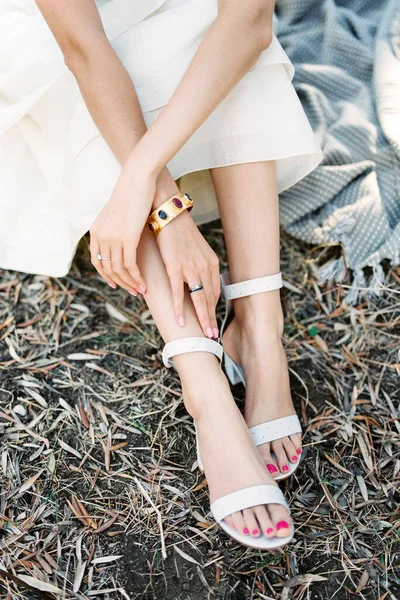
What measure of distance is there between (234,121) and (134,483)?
35.7 inches

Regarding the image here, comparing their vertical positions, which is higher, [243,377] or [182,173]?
[182,173]

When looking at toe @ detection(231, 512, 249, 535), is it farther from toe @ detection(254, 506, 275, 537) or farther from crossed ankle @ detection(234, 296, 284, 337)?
crossed ankle @ detection(234, 296, 284, 337)

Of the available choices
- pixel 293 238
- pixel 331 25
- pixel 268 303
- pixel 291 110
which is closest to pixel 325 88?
pixel 331 25

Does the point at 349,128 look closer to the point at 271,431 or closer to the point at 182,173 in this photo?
the point at 182,173

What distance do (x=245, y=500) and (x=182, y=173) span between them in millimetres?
782

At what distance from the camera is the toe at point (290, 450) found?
140cm

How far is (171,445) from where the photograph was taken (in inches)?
59.1

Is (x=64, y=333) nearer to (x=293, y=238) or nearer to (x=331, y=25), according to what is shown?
(x=293, y=238)

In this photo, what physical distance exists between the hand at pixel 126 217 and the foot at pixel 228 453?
30cm

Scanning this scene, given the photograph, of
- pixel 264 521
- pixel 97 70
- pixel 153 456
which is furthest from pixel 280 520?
Answer: pixel 97 70

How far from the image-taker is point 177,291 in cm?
130

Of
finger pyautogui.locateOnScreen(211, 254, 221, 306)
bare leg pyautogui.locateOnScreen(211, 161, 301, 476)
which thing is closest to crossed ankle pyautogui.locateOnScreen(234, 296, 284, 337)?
bare leg pyautogui.locateOnScreen(211, 161, 301, 476)

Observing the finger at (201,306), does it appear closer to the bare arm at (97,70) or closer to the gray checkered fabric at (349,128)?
the bare arm at (97,70)

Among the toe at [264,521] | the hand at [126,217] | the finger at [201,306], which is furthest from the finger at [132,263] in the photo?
the toe at [264,521]
